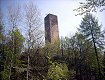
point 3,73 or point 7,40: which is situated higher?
point 7,40

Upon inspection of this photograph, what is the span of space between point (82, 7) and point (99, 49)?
1920cm

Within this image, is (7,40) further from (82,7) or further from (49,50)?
(82,7)

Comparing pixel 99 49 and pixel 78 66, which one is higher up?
pixel 99 49

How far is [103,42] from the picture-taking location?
76.2 ft

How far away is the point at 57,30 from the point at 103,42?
88.2 ft

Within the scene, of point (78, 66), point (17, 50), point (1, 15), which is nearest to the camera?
point (1, 15)

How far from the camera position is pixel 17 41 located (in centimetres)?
2562

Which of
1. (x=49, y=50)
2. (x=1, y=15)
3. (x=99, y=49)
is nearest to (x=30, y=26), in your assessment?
(x=1, y=15)

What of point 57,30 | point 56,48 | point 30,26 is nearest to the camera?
point 30,26

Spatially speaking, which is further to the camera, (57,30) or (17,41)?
(57,30)

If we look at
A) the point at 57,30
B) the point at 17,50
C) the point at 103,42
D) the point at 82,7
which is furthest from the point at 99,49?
the point at 57,30

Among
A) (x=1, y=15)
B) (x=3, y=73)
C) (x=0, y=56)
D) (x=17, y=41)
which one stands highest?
(x=1, y=15)

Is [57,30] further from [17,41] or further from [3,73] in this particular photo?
[3,73]

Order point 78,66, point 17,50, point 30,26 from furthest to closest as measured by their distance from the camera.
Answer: point 78,66, point 17,50, point 30,26
